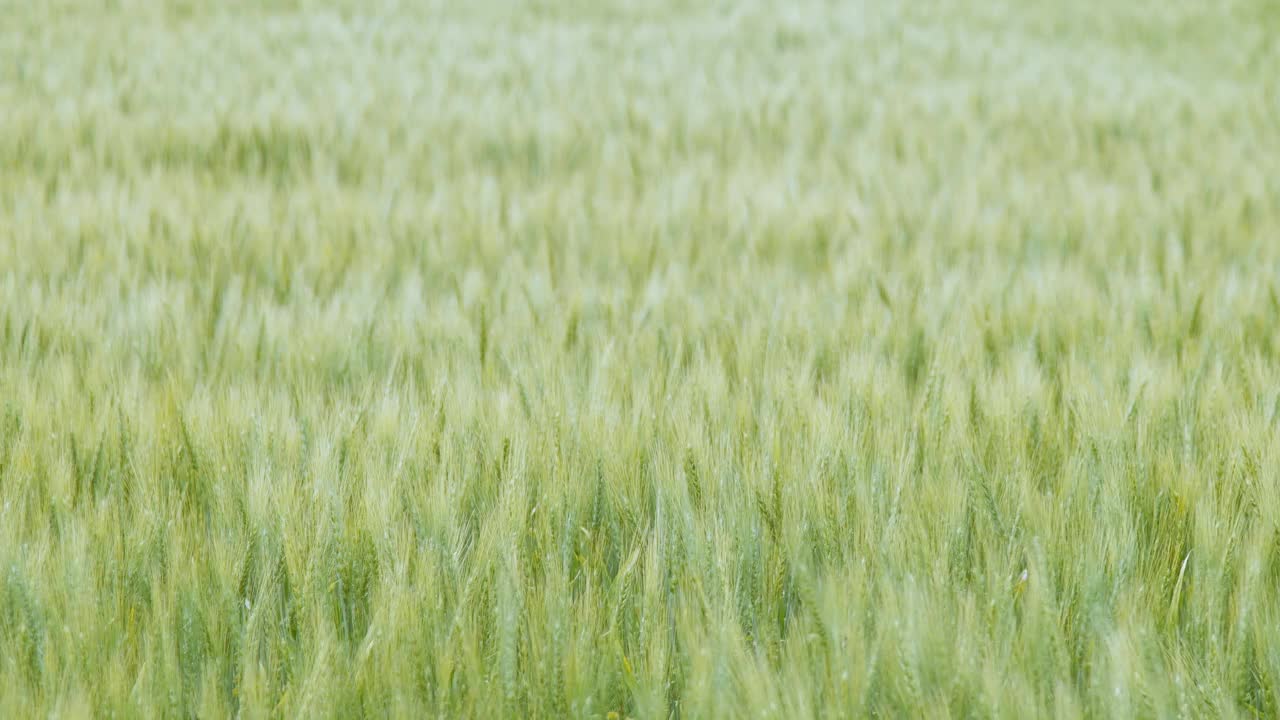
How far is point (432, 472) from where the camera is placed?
3.89ft

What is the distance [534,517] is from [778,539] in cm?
26

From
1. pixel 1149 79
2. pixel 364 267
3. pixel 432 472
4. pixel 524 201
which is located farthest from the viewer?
pixel 1149 79

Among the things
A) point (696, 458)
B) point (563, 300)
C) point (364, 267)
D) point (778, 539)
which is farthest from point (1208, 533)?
point (364, 267)

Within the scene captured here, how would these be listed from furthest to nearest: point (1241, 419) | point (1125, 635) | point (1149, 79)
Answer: point (1149, 79) < point (1241, 419) < point (1125, 635)

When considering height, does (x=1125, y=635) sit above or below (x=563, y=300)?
above

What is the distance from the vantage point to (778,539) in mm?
1066

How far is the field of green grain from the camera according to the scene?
888 millimetres

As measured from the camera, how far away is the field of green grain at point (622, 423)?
89 centimetres

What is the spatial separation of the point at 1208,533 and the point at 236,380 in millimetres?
1261

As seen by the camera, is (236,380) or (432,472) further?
(236,380)

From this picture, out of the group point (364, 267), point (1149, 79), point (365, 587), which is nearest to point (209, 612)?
point (365, 587)

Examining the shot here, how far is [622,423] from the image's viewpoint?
127cm

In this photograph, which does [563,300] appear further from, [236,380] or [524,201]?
[524,201]

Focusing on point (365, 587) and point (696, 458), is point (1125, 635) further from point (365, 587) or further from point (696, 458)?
point (365, 587)
